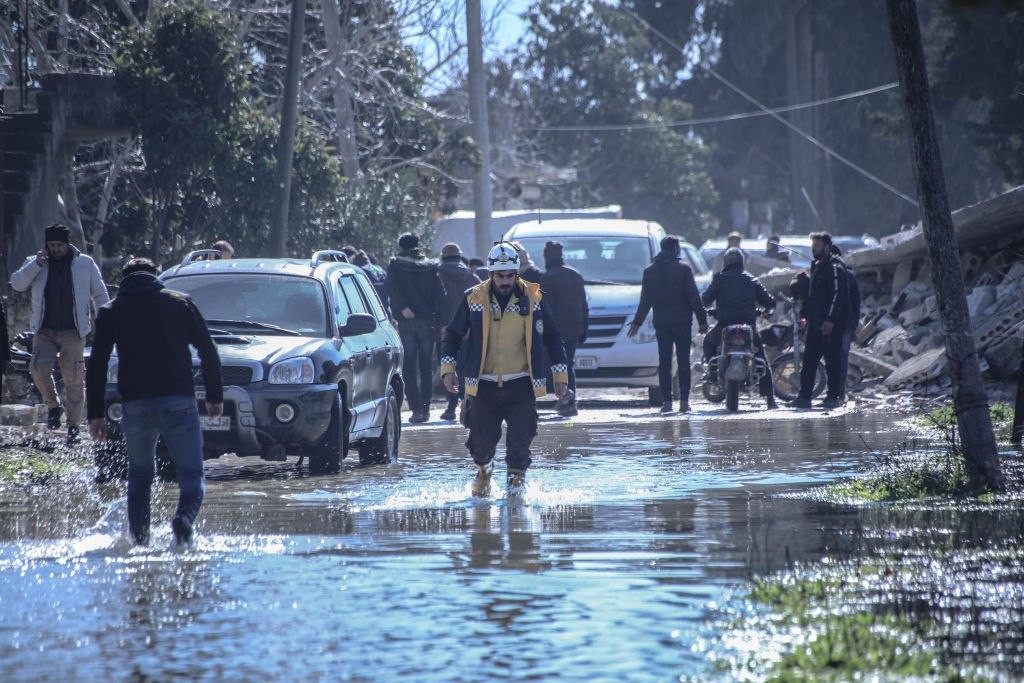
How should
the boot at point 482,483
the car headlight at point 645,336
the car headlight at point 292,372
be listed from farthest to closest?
1. the car headlight at point 645,336
2. the car headlight at point 292,372
3. the boot at point 482,483

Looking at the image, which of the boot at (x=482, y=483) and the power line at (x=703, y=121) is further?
the power line at (x=703, y=121)

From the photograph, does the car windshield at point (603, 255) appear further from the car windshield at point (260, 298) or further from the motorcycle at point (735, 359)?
the car windshield at point (260, 298)

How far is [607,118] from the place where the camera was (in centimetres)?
6888

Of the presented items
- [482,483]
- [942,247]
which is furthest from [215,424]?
[942,247]

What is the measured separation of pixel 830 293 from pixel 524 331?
27.7 feet

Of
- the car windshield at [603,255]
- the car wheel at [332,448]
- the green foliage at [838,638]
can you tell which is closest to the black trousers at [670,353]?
the car windshield at [603,255]

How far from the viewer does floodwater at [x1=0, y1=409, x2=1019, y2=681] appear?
6480 millimetres

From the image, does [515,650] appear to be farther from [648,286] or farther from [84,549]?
[648,286]

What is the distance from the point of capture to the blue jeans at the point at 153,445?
375 inches

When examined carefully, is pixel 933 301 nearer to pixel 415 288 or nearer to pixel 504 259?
pixel 415 288

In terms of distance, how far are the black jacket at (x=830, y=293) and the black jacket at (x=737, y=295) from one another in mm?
638

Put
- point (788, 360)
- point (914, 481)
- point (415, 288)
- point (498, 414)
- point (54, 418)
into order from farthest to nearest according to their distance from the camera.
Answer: point (788, 360)
point (415, 288)
point (54, 418)
point (498, 414)
point (914, 481)

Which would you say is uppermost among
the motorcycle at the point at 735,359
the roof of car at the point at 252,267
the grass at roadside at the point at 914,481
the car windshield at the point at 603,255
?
the car windshield at the point at 603,255

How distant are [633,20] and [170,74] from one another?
47754 mm
